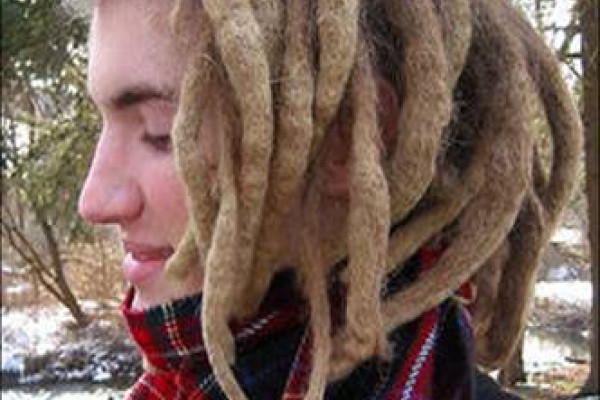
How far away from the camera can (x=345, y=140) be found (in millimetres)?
1205

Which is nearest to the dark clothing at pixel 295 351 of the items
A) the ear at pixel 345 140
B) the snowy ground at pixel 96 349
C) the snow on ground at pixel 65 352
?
the ear at pixel 345 140

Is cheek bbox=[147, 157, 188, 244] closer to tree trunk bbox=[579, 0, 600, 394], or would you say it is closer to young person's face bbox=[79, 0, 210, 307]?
young person's face bbox=[79, 0, 210, 307]

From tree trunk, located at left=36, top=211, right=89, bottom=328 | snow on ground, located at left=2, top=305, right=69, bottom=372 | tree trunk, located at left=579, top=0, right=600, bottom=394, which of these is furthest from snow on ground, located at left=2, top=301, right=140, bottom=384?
tree trunk, located at left=579, top=0, right=600, bottom=394

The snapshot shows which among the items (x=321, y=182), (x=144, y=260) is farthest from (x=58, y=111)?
(x=321, y=182)

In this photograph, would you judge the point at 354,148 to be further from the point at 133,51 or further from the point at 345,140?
the point at 133,51

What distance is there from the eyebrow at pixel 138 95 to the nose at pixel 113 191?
0.04 m

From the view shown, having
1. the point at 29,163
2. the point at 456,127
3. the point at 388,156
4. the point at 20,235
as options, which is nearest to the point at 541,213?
the point at 456,127

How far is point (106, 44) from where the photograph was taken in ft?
4.27

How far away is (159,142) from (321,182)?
0.19m

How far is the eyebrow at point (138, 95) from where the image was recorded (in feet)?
4.12

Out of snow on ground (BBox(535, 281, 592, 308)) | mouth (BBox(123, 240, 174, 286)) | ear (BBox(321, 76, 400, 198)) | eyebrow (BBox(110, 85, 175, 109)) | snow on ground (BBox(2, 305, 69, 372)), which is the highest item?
eyebrow (BBox(110, 85, 175, 109))

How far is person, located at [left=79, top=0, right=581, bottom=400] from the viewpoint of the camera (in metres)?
1.15

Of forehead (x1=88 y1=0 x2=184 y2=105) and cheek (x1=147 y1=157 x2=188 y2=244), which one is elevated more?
forehead (x1=88 y1=0 x2=184 y2=105)

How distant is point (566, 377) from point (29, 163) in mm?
6141
